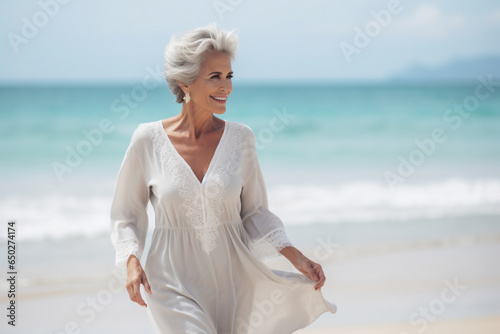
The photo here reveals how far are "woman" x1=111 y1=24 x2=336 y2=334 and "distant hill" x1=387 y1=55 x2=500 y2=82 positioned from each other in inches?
779

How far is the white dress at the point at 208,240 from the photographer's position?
303 centimetres

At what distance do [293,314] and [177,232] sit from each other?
582 mm

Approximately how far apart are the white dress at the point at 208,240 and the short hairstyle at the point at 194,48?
0.26 meters

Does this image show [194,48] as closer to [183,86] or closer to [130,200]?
[183,86]

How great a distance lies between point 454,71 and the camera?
22719mm

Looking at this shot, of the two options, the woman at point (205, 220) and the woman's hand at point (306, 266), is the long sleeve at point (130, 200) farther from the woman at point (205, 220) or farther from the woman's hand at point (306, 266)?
the woman's hand at point (306, 266)

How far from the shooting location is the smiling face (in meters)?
3.04

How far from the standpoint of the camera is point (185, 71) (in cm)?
306

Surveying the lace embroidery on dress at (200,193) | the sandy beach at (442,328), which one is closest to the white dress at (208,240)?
the lace embroidery on dress at (200,193)

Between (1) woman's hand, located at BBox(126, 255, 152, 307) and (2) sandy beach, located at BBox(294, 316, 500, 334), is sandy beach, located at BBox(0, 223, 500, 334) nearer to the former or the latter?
(2) sandy beach, located at BBox(294, 316, 500, 334)

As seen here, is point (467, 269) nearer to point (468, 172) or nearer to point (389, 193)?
point (389, 193)

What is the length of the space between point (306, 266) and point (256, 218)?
0.31 meters

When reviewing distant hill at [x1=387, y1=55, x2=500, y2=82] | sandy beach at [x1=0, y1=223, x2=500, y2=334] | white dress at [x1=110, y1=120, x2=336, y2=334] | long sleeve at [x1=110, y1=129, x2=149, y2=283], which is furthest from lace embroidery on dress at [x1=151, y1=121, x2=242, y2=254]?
distant hill at [x1=387, y1=55, x2=500, y2=82]

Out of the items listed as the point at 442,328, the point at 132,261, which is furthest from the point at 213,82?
the point at 442,328
